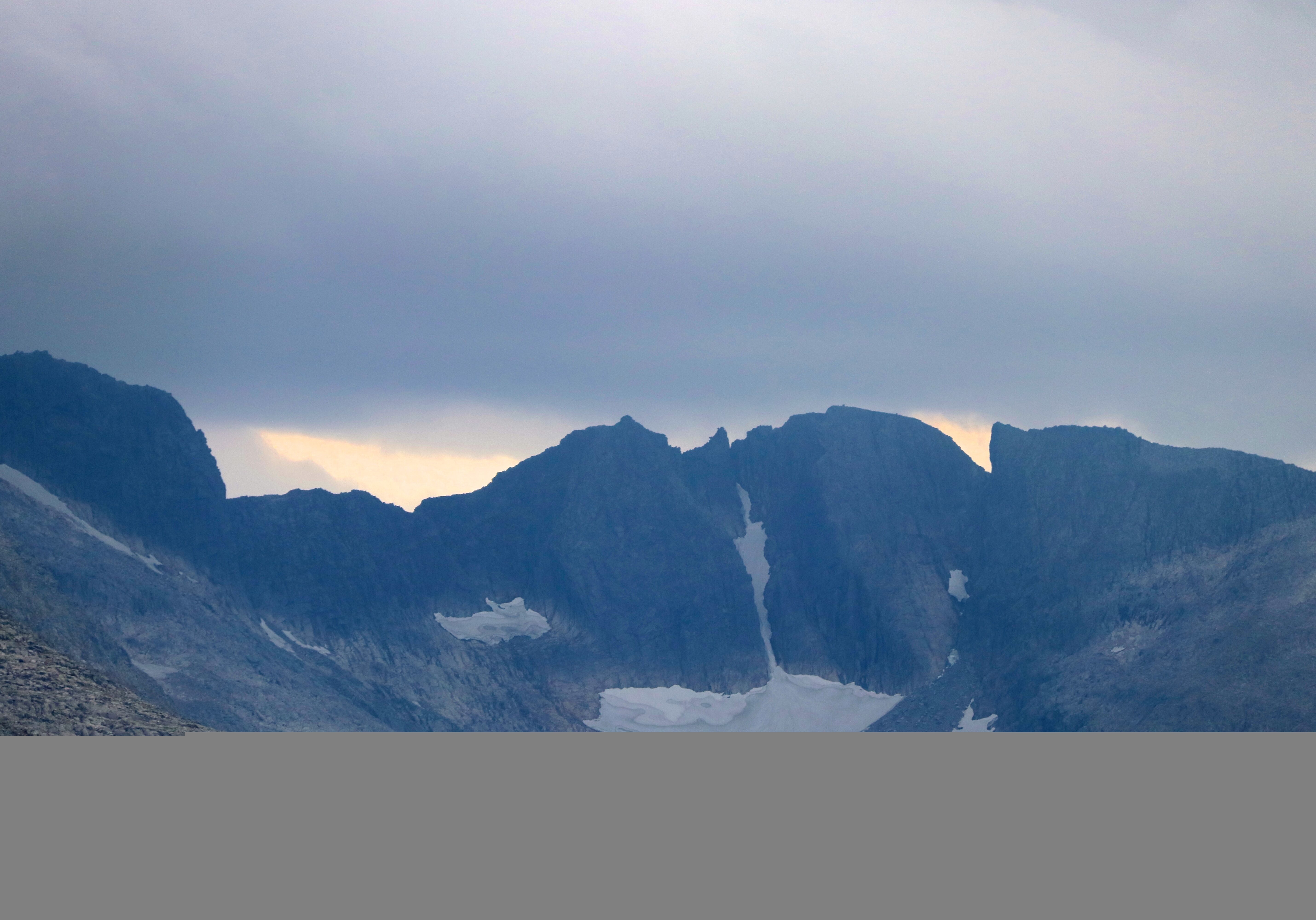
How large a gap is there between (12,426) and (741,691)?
4163 inches

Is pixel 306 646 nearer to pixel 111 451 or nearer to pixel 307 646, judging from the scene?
pixel 307 646

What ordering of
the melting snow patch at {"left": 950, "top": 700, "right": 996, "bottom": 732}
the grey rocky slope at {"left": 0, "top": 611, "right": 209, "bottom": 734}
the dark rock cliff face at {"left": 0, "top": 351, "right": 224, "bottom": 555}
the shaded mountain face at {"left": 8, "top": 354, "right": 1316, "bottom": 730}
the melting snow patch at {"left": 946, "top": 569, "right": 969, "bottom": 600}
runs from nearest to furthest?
the grey rocky slope at {"left": 0, "top": 611, "right": 209, "bottom": 734} < the shaded mountain face at {"left": 8, "top": 354, "right": 1316, "bottom": 730} < the dark rock cliff face at {"left": 0, "top": 351, "right": 224, "bottom": 555} < the melting snow patch at {"left": 950, "top": 700, "right": 996, "bottom": 732} < the melting snow patch at {"left": 946, "top": 569, "right": 969, "bottom": 600}

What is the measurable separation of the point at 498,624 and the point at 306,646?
3134cm

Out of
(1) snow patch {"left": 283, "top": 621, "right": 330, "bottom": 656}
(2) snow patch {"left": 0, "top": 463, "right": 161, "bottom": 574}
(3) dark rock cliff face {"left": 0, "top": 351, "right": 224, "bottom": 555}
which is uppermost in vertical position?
(3) dark rock cliff face {"left": 0, "top": 351, "right": 224, "bottom": 555}

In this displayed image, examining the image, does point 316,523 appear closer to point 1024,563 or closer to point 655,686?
point 655,686

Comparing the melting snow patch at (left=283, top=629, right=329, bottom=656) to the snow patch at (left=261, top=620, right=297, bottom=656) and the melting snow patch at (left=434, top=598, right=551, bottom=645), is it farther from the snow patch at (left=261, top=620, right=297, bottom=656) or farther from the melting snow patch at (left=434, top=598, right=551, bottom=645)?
the melting snow patch at (left=434, top=598, right=551, bottom=645)

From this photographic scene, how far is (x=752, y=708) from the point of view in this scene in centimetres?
18362

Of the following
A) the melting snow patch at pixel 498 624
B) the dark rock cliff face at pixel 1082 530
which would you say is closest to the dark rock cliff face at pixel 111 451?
the melting snow patch at pixel 498 624

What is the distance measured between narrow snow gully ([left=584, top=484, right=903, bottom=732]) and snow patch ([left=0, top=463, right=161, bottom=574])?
6503 centimetres

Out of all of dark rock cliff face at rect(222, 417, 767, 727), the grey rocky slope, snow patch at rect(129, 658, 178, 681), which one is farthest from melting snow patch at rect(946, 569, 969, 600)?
the grey rocky slope

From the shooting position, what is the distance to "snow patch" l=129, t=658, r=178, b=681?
433 ft

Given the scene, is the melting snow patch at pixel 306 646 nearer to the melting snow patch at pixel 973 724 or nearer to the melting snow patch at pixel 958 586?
the melting snow patch at pixel 973 724

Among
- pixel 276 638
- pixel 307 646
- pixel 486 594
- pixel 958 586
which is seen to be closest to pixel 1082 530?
pixel 958 586

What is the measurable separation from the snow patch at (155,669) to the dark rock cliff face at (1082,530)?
334 ft
